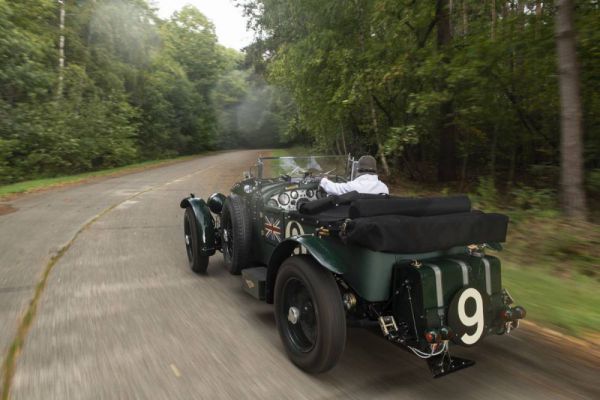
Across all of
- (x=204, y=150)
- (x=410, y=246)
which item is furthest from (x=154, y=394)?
(x=204, y=150)

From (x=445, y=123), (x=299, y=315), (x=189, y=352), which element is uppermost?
(x=445, y=123)

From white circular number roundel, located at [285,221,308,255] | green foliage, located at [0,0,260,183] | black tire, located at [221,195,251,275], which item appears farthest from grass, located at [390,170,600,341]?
green foliage, located at [0,0,260,183]

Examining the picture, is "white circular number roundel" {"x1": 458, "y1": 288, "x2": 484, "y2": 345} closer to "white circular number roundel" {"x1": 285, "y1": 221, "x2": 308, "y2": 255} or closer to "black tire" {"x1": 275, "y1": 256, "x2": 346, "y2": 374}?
"black tire" {"x1": 275, "y1": 256, "x2": 346, "y2": 374}

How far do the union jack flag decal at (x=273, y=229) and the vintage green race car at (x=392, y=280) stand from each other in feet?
1.71

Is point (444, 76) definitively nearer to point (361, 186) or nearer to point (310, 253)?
point (361, 186)

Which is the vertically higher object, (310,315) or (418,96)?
(418,96)

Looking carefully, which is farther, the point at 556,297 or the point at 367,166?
the point at 556,297

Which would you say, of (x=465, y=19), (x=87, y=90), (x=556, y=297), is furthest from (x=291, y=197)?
(x=87, y=90)

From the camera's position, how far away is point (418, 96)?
10320 mm

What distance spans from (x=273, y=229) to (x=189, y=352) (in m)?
1.43

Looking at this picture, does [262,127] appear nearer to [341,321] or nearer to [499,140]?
[499,140]

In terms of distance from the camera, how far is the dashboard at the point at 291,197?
4.34m

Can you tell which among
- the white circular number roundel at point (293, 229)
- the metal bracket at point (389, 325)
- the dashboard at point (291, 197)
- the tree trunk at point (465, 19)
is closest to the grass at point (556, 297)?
the metal bracket at point (389, 325)

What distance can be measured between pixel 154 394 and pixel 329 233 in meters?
1.56
